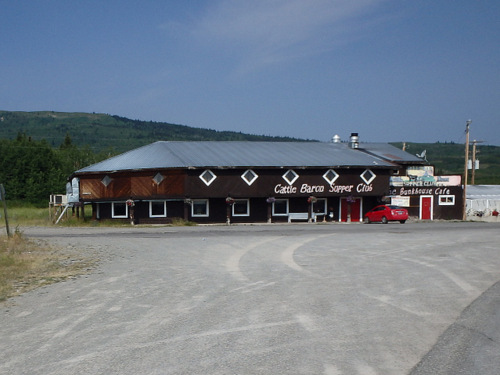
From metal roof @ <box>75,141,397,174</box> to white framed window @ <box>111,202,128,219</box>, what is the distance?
2.97 m

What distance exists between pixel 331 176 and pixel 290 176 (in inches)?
150

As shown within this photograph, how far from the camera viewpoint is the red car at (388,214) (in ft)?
140

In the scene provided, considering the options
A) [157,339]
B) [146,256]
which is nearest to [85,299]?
[157,339]

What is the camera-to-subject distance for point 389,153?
5609 cm

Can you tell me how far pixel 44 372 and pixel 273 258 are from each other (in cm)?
1184

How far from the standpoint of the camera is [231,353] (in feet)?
22.6

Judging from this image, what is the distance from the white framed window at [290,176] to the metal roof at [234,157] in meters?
0.58

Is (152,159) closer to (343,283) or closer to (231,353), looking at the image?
(343,283)

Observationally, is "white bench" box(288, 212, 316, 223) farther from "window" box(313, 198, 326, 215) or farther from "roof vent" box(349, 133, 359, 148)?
"roof vent" box(349, 133, 359, 148)

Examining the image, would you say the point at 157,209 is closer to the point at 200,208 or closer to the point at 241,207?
the point at 200,208

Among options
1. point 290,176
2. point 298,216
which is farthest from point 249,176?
point 298,216

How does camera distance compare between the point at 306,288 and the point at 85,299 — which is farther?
the point at 306,288

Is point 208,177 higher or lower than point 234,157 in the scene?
lower

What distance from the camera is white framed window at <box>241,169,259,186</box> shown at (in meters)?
43.4
